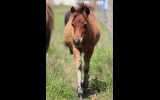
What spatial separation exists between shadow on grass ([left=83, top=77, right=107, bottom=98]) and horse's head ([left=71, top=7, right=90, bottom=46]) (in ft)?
0.89

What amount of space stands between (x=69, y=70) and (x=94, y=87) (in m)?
0.20

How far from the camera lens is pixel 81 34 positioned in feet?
11.4

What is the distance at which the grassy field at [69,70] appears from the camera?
3443 mm

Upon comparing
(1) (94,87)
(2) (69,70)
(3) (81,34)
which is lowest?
(1) (94,87)

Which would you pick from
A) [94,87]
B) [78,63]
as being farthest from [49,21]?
[94,87]

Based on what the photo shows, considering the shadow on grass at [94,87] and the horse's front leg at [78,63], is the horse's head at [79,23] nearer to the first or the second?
the horse's front leg at [78,63]

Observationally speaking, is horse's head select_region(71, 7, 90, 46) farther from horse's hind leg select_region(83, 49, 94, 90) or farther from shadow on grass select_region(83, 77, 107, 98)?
shadow on grass select_region(83, 77, 107, 98)

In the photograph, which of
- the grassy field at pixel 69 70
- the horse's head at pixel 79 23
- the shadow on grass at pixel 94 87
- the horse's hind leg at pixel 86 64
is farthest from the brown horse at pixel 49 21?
the shadow on grass at pixel 94 87

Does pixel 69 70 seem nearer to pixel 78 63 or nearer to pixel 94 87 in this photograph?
pixel 78 63

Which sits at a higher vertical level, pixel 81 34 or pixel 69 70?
pixel 81 34
